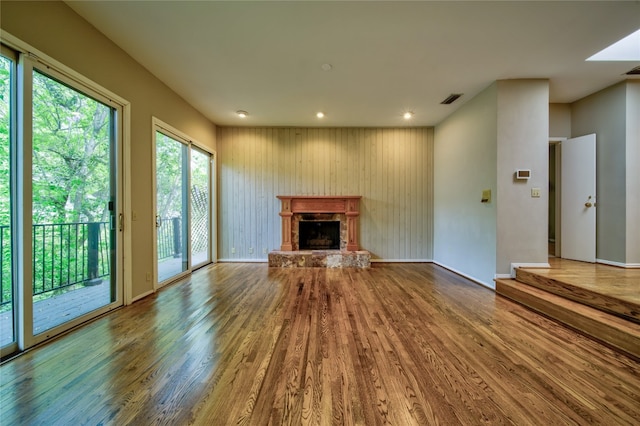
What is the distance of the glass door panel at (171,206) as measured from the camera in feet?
10.9

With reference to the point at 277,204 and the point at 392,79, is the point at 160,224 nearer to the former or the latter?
the point at 277,204

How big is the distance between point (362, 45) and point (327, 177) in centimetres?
273

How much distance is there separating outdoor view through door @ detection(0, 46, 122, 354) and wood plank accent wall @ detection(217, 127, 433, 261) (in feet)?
8.01

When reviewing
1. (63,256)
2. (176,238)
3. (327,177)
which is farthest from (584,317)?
(176,238)

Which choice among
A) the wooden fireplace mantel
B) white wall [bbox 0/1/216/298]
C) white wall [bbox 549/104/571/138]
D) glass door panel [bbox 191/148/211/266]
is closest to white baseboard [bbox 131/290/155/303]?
white wall [bbox 0/1/216/298]

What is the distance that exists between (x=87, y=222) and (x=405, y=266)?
4757mm

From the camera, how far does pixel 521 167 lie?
316 centimetres

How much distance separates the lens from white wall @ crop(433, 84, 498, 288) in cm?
329

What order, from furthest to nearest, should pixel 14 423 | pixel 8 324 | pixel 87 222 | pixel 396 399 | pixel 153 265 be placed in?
pixel 153 265
pixel 87 222
pixel 8 324
pixel 396 399
pixel 14 423

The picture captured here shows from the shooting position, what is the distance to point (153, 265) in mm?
3074

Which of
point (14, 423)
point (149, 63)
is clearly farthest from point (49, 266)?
point (149, 63)

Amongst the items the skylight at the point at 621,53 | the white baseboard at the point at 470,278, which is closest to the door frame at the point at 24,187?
the white baseboard at the point at 470,278

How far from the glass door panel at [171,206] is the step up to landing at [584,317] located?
4674 mm

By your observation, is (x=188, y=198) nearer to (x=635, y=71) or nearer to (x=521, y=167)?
(x=521, y=167)
